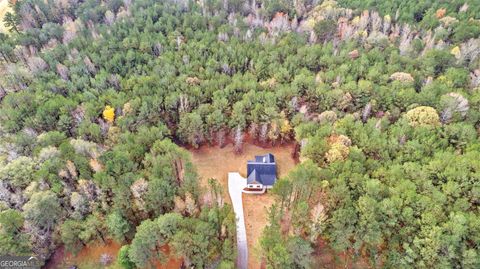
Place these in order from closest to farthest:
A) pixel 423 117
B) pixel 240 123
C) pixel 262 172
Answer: pixel 262 172, pixel 423 117, pixel 240 123

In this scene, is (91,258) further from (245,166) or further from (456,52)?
(456,52)

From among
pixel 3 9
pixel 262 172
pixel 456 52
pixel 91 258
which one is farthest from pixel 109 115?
pixel 3 9

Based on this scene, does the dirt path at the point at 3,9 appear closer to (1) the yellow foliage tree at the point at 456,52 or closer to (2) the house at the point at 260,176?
(2) the house at the point at 260,176

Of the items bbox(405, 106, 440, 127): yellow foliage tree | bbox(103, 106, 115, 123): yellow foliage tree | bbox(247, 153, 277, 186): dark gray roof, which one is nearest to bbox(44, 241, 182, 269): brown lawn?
bbox(247, 153, 277, 186): dark gray roof

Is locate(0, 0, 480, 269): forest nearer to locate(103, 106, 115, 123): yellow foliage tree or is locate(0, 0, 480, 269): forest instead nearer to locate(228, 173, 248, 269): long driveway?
locate(103, 106, 115, 123): yellow foliage tree

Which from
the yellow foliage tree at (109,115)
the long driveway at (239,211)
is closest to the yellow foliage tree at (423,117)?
the long driveway at (239,211)

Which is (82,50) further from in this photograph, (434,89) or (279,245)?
(434,89)
